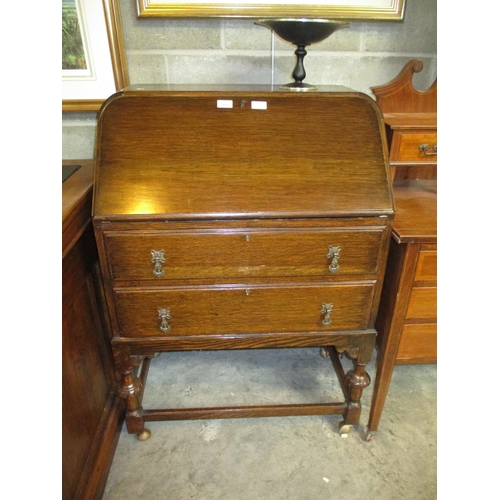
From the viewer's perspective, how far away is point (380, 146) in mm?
1247

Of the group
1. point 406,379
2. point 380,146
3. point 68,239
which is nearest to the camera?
point 68,239

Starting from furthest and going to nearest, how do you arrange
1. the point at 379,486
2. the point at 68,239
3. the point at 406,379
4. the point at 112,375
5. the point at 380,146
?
the point at 406,379 → the point at 112,375 → the point at 379,486 → the point at 380,146 → the point at 68,239

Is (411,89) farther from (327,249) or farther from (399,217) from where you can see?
(327,249)

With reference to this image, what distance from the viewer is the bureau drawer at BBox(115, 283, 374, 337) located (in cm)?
126

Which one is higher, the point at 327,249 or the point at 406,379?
the point at 327,249

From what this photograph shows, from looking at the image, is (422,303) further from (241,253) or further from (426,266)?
(241,253)

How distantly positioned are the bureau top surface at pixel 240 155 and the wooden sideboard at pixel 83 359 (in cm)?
19

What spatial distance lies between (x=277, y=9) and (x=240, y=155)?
77cm

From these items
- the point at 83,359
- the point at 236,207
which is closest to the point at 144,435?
the point at 83,359

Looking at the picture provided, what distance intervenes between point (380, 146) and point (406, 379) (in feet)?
4.12

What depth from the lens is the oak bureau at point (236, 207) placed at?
116cm

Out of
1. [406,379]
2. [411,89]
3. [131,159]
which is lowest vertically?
[406,379]

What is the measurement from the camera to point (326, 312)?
132 cm

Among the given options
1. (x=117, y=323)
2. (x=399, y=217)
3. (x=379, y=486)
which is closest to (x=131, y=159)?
(x=117, y=323)
